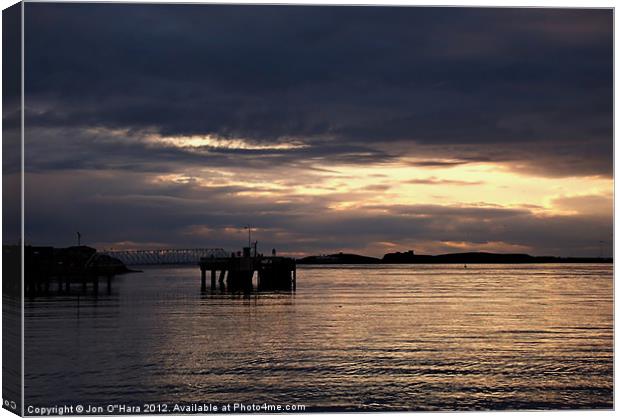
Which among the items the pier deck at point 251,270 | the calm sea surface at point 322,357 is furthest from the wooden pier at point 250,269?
the calm sea surface at point 322,357

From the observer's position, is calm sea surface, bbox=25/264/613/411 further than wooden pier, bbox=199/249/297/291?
No

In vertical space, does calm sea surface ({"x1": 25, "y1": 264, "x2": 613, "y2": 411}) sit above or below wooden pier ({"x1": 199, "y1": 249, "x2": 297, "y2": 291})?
below

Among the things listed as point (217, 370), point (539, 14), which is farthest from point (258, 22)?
point (217, 370)

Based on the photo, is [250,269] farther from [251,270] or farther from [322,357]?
[322,357]

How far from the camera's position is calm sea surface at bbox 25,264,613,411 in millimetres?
18125

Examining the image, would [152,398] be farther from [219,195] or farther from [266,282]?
[266,282]

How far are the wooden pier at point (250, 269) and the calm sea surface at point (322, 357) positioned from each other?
2115 centimetres

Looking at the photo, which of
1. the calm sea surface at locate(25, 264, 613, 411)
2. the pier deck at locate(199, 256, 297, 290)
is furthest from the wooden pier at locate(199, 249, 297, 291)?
the calm sea surface at locate(25, 264, 613, 411)

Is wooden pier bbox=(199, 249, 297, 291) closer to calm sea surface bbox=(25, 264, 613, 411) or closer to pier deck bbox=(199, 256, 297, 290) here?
pier deck bbox=(199, 256, 297, 290)

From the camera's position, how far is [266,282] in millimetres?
68938

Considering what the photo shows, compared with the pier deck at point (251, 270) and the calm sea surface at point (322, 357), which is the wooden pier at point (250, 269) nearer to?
the pier deck at point (251, 270)

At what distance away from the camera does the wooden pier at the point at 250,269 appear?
6594 centimetres

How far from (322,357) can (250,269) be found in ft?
136

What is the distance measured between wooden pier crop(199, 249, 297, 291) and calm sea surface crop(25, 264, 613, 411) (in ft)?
69.4
